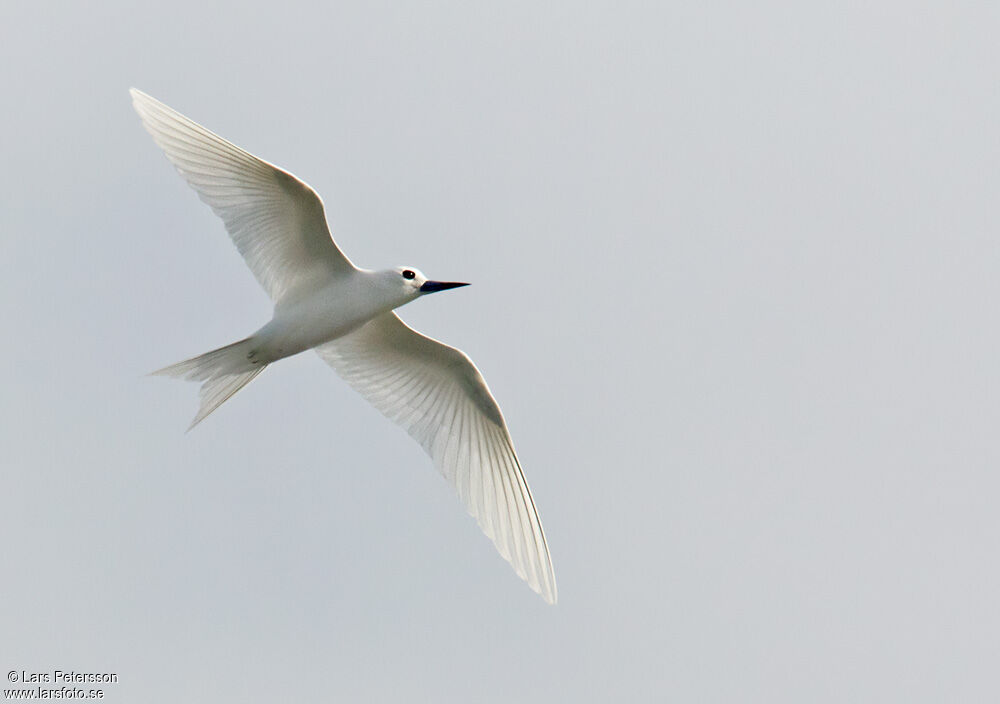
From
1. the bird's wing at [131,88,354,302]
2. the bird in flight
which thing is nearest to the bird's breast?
the bird in flight

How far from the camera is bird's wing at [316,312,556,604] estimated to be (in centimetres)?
1680

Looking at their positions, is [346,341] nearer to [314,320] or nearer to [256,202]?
[314,320]

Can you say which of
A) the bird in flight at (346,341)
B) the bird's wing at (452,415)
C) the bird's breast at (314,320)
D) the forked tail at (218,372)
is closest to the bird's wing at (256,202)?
the bird in flight at (346,341)

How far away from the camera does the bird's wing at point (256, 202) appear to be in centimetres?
1538

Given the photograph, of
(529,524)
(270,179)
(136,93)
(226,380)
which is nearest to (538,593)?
(529,524)

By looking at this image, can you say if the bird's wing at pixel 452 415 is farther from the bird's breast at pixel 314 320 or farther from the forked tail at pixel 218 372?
the forked tail at pixel 218 372

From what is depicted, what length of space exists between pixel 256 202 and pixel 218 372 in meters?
1.81

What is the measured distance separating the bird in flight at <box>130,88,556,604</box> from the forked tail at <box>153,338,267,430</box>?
1 cm

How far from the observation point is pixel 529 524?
55.1 feet

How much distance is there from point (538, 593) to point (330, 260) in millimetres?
4218

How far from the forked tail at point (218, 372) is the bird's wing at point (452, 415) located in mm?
1495

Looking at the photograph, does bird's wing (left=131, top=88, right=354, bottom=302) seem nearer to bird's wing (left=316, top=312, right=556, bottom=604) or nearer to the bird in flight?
the bird in flight

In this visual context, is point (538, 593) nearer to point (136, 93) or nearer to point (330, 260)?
point (330, 260)

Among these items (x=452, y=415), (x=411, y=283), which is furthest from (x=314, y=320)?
(x=452, y=415)
